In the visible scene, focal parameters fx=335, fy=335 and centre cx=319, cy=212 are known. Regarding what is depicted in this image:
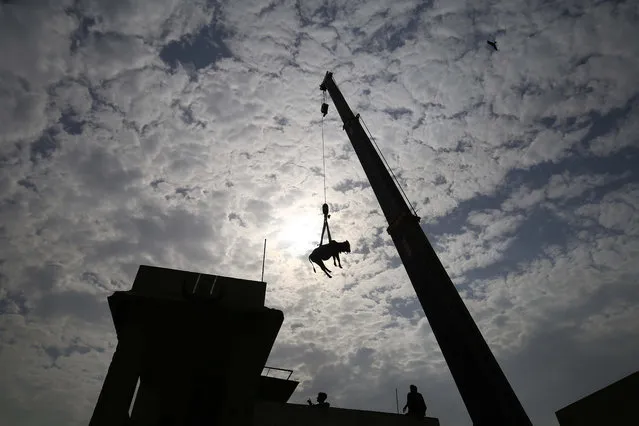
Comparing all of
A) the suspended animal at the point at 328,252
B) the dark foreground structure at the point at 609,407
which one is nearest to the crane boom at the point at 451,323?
the dark foreground structure at the point at 609,407

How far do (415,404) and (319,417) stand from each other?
4.04m

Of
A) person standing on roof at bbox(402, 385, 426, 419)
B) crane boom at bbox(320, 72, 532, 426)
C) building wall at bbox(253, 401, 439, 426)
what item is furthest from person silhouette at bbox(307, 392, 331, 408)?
crane boom at bbox(320, 72, 532, 426)

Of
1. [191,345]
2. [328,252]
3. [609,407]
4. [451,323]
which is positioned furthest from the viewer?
[328,252]

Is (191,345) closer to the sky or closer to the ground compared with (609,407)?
closer to the sky

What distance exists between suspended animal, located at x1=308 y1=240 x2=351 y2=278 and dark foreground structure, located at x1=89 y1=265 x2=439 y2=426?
306 cm

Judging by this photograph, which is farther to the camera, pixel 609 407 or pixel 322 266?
pixel 322 266

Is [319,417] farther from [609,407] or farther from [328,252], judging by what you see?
[609,407]

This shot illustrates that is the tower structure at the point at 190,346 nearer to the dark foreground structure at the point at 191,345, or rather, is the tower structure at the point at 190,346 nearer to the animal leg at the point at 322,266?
the dark foreground structure at the point at 191,345

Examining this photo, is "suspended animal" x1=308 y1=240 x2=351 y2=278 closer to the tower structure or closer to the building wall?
the tower structure

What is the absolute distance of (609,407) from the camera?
5367 mm

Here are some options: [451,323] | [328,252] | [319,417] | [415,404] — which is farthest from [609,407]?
[319,417]

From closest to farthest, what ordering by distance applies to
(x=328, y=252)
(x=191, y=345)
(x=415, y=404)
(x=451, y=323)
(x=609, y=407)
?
(x=609, y=407) < (x=451, y=323) < (x=191, y=345) < (x=328, y=252) < (x=415, y=404)

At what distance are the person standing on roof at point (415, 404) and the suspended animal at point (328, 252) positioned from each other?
6.39m

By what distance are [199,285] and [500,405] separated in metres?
7.69
